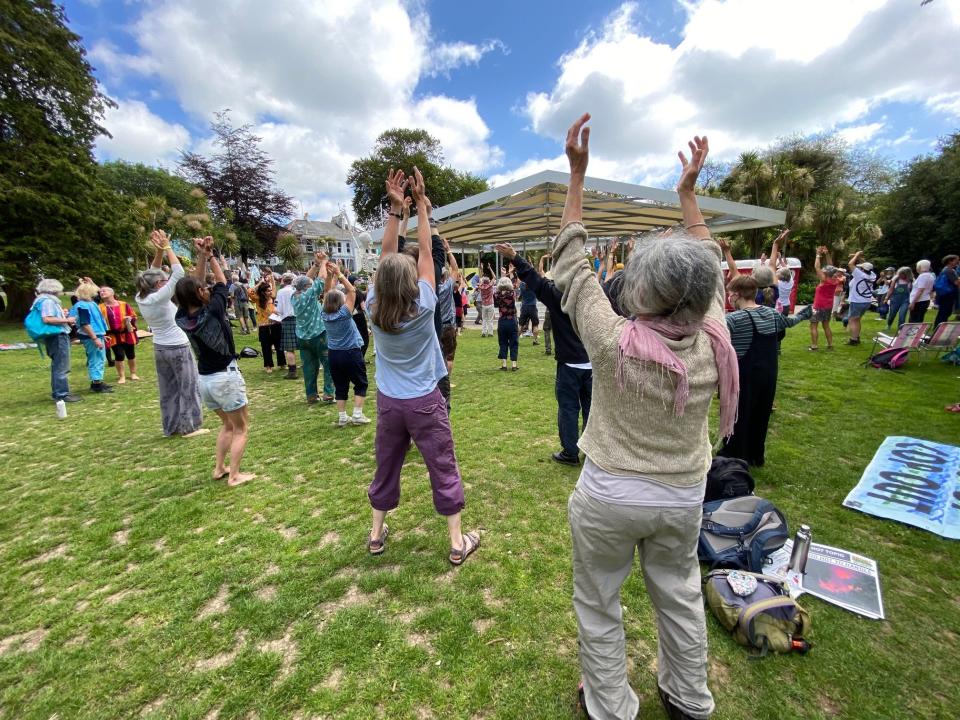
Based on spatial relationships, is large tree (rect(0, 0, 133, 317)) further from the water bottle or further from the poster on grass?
the poster on grass

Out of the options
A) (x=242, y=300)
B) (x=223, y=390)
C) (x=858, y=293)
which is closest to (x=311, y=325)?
(x=223, y=390)

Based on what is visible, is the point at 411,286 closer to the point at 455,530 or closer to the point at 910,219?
the point at 455,530

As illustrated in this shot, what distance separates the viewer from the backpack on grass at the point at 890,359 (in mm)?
7977

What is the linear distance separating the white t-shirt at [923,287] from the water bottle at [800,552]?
11849 millimetres

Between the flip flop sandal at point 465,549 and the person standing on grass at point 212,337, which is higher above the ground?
the person standing on grass at point 212,337

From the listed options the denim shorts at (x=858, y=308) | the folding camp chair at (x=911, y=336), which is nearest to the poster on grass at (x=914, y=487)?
the folding camp chair at (x=911, y=336)

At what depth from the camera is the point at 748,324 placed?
3744mm

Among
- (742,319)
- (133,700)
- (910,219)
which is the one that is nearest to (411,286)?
(133,700)

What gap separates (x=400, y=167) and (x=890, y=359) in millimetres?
50076

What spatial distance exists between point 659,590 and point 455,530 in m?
1.62

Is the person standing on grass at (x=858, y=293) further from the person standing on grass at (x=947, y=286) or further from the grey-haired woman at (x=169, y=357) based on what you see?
the grey-haired woman at (x=169, y=357)

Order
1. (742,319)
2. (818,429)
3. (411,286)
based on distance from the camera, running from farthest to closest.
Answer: (818,429)
(742,319)
(411,286)

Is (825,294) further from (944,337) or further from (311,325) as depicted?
(311,325)

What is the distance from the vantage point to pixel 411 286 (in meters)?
2.47
